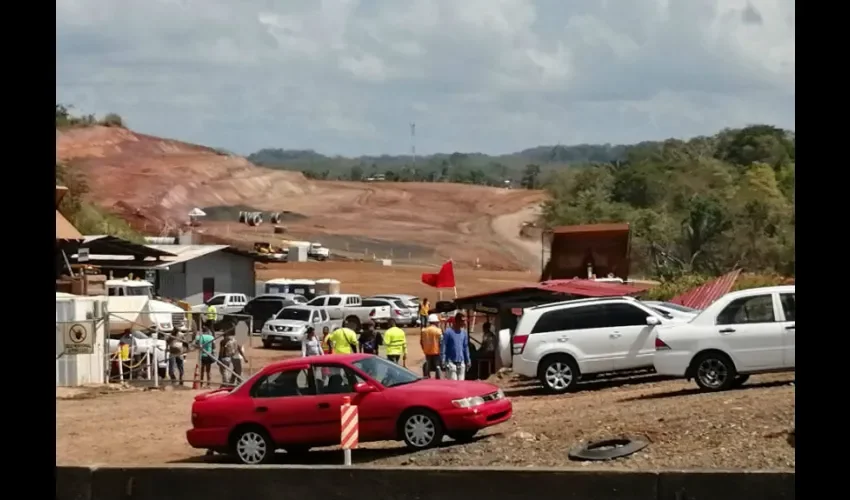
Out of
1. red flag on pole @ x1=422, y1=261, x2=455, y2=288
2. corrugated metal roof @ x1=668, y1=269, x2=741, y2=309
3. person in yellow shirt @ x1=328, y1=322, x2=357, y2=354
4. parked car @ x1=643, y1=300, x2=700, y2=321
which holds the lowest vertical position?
person in yellow shirt @ x1=328, y1=322, x2=357, y2=354

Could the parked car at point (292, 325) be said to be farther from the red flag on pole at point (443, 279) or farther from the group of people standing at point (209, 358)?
the group of people standing at point (209, 358)

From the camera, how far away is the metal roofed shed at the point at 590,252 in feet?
122

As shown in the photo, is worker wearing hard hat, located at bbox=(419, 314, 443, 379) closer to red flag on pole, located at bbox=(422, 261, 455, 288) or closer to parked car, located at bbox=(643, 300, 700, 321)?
parked car, located at bbox=(643, 300, 700, 321)

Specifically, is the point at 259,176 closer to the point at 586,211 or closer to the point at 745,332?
the point at 586,211

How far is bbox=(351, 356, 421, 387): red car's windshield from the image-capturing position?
55.1 feet

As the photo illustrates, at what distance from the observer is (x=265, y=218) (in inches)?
5896

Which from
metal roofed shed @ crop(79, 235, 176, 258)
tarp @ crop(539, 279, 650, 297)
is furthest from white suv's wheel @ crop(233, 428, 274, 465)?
metal roofed shed @ crop(79, 235, 176, 258)

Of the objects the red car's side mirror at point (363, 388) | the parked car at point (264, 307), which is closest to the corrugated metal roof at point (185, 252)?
the parked car at point (264, 307)

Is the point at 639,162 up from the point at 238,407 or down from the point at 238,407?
up

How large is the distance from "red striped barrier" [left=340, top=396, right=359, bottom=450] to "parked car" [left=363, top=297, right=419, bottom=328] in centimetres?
3734

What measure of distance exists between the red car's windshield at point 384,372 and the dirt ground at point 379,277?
5878 cm

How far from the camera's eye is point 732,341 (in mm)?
19219
